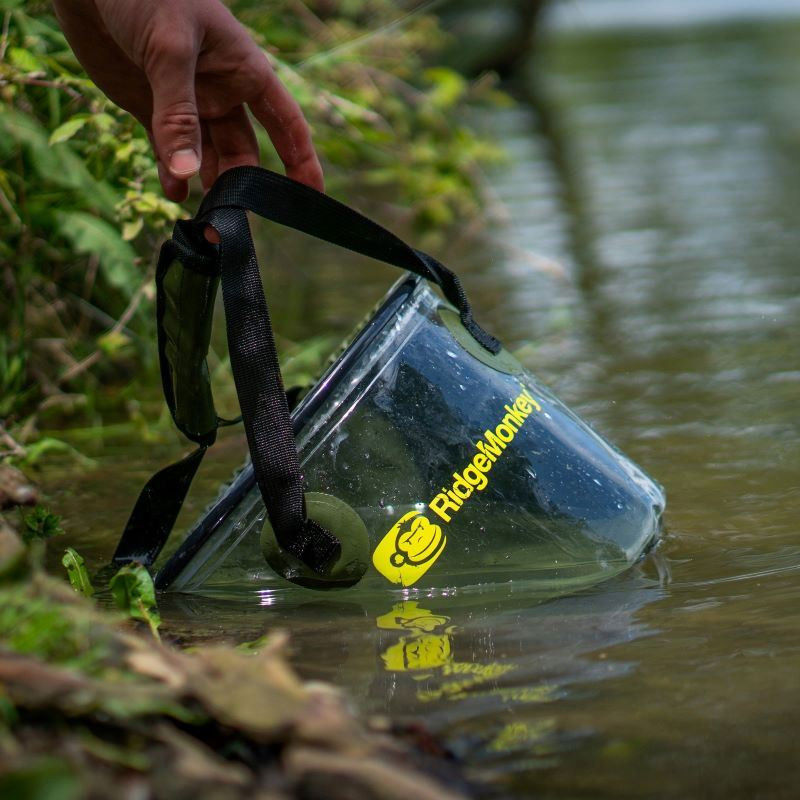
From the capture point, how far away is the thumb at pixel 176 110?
2031mm

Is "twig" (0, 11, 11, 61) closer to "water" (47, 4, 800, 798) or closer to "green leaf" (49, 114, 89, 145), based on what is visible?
"green leaf" (49, 114, 89, 145)

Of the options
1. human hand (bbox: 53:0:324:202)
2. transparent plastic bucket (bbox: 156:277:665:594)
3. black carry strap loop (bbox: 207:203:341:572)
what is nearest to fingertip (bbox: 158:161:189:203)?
human hand (bbox: 53:0:324:202)

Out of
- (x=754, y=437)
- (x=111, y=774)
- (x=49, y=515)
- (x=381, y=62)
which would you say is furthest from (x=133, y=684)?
(x=381, y=62)

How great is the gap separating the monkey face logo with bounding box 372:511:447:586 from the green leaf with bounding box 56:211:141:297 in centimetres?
141

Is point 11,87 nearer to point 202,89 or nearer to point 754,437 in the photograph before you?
point 202,89

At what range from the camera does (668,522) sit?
2.43 m

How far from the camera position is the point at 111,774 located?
4.03ft

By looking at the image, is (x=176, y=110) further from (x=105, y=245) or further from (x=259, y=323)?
(x=105, y=245)

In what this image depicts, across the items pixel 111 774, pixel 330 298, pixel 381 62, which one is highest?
pixel 381 62

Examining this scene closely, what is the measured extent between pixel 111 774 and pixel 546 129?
847 centimetres

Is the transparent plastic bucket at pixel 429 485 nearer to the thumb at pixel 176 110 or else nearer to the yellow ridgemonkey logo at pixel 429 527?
the yellow ridgemonkey logo at pixel 429 527

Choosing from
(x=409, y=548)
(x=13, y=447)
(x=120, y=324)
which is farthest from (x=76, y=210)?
(x=409, y=548)

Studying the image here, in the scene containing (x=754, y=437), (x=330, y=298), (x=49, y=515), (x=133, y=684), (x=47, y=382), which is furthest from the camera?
(x=330, y=298)

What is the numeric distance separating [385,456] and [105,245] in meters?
1.42
